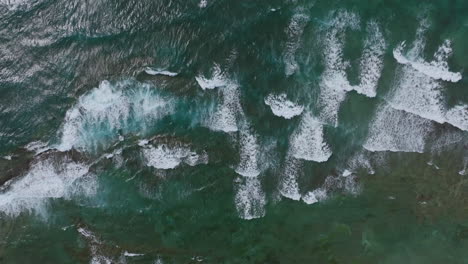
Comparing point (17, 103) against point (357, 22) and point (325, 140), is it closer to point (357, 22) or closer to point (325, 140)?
point (325, 140)

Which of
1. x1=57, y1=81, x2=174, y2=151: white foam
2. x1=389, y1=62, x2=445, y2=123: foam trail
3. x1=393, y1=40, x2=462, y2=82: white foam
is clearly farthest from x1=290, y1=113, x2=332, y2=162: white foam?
x1=57, y1=81, x2=174, y2=151: white foam

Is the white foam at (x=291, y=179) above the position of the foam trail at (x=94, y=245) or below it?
above

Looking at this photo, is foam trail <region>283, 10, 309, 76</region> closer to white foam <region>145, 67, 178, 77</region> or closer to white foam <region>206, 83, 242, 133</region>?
white foam <region>206, 83, 242, 133</region>

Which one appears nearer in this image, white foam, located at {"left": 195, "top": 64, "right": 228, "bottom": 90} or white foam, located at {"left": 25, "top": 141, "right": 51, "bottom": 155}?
white foam, located at {"left": 195, "top": 64, "right": 228, "bottom": 90}

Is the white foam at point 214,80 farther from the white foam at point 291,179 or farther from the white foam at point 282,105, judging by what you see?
the white foam at point 291,179

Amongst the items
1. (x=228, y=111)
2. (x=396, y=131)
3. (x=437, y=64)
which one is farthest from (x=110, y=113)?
(x=437, y=64)

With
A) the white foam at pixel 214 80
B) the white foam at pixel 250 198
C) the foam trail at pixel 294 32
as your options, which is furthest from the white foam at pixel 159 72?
the white foam at pixel 250 198
